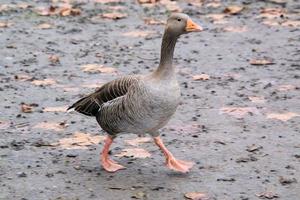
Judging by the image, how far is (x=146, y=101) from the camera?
4836 millimetres

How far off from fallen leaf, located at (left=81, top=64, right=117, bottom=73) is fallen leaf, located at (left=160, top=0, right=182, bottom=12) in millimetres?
3545

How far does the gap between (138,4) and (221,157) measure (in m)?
7.12

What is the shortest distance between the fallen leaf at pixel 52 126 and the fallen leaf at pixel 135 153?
2.75 feet

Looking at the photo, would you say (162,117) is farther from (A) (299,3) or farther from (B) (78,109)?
(A) (299,3)

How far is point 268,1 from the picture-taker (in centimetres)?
1185

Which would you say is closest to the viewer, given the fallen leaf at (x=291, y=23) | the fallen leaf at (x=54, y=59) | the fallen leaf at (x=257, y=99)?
the fallen leaf at (x=257, y=99)

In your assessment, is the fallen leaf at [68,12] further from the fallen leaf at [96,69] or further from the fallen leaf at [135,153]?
the fallen leaf at [135,153]

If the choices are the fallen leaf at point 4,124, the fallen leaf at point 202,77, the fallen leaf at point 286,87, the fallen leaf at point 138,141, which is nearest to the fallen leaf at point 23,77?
the fallen leaf at point 4,124

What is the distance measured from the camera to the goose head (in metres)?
5.00

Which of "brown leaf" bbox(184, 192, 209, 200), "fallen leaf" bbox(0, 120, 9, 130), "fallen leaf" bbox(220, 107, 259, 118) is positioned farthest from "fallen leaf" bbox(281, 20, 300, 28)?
"brown leaf" bbox(184, 192, 209, 200)

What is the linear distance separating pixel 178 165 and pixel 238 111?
1.69 meters

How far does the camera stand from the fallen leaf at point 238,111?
21.7ft

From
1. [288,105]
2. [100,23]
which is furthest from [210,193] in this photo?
Answer: [100,23]

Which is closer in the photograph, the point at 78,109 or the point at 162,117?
the point at 162,117
